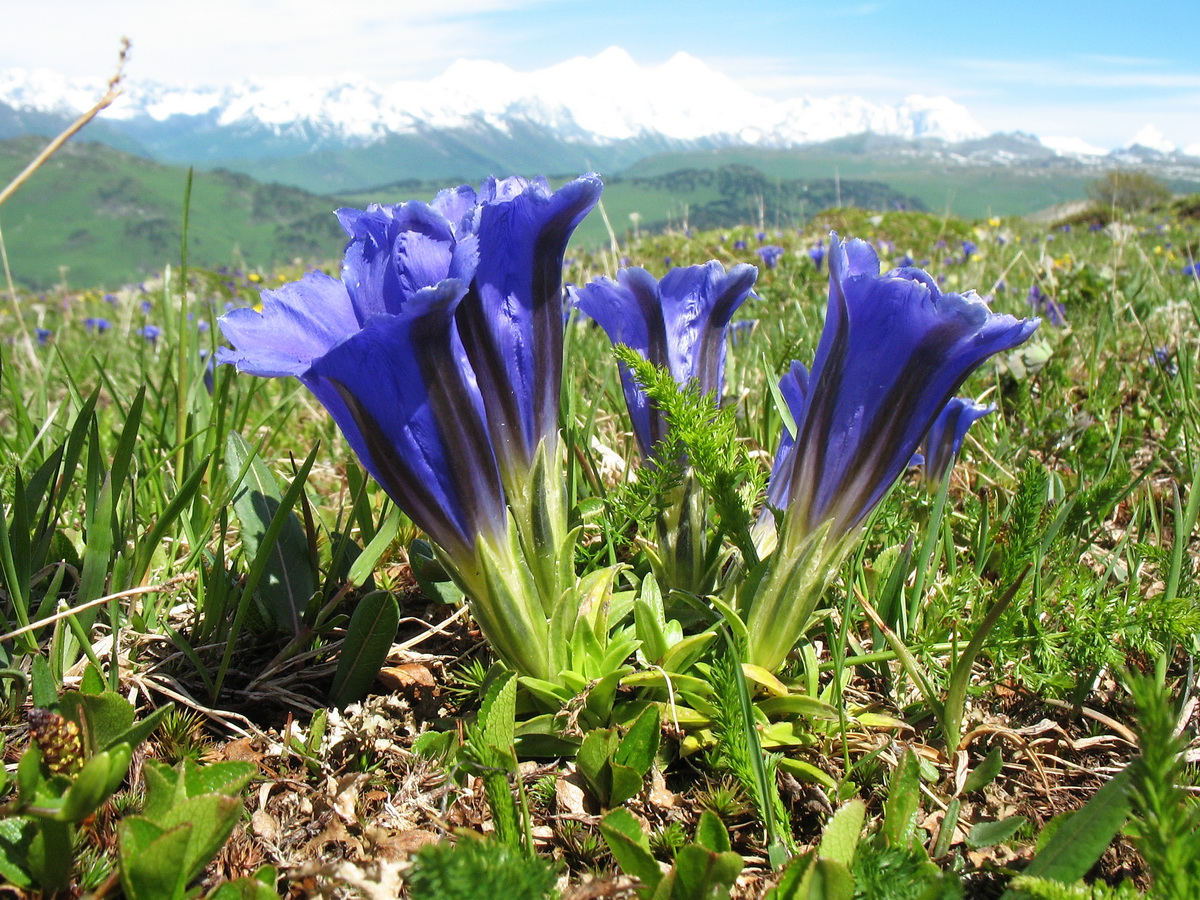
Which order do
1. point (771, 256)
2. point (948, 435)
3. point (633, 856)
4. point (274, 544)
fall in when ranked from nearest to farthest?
point (633, 856) < point (274, 544) < point (948, 435) < point (771, 256)

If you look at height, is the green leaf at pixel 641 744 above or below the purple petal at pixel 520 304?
below

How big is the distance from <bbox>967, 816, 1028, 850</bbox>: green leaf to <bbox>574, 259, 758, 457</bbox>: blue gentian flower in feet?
3.31

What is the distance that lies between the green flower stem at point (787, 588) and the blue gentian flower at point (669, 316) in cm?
39

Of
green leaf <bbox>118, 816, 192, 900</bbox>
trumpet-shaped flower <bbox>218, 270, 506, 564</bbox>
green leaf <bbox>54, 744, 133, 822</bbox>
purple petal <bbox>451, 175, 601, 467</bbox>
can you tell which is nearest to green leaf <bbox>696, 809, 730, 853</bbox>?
trumpet-shaped flower <bbox>218, 270, 506, 564</bbox>

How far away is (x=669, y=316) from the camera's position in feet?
6.46

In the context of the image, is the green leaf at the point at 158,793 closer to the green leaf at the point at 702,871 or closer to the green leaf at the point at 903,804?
the green leaf at the point at 702,871

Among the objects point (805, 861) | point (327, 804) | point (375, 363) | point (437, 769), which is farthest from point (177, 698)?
point (805, 861)

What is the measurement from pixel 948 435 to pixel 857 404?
91 centimetres

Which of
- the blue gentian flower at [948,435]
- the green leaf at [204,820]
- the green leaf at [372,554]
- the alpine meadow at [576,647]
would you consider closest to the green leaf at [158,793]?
the alpine meadow at [576,647]

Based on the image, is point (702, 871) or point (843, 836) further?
point (843, 836)

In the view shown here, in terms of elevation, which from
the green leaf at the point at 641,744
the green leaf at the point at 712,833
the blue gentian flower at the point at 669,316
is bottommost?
the green leaf at the point at 712,833

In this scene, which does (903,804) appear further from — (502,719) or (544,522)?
(544,522)

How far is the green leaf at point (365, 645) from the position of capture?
1.89m

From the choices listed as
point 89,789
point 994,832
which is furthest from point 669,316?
point 89,789
